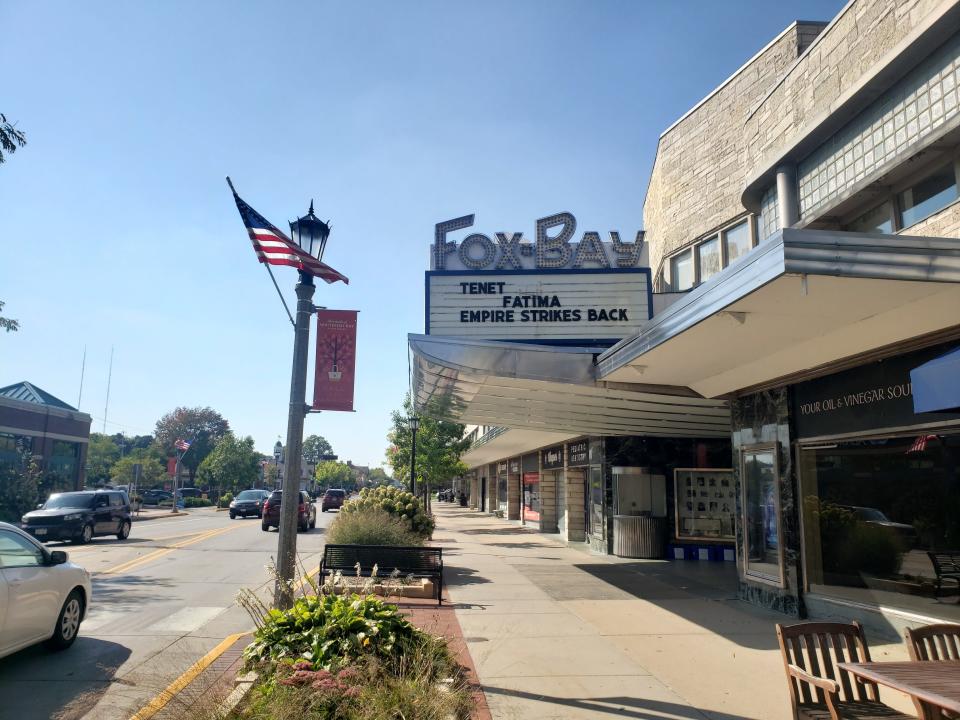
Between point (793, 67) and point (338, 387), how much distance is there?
9285mm

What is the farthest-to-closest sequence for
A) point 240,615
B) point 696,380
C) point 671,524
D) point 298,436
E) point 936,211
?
point 671,524 < point 696,380 < point 240,615 < point 936,211 < point 298,436

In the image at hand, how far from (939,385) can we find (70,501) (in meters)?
22.0

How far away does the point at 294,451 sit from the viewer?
7.26 m

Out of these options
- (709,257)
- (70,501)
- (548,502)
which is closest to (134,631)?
(709,257)

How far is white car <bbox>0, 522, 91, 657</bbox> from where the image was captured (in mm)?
6590

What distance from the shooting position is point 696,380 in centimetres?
1061

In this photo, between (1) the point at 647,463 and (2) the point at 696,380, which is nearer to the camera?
(2) the point at 696,380

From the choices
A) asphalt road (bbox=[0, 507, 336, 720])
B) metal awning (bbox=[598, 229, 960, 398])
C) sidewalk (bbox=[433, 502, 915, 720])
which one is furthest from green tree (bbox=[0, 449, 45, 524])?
metal awning (bbox=[598, 229, 960, 398])

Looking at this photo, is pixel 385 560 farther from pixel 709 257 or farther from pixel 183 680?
pixel 709 257

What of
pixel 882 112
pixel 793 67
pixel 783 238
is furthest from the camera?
pixel 793 67

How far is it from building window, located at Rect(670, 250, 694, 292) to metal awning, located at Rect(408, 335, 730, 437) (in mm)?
3233

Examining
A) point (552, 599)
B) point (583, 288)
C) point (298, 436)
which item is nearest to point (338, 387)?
point (298, 436)

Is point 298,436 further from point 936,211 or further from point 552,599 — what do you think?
point 936,211

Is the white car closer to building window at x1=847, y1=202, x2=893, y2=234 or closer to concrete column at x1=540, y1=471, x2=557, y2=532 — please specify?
building window at x1=847, y1=202, x2=893, y2=234
